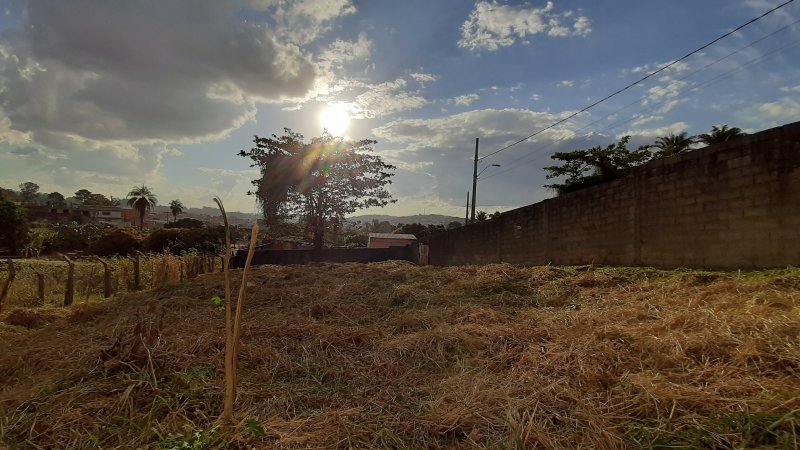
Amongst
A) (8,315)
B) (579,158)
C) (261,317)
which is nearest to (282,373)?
(261,317)

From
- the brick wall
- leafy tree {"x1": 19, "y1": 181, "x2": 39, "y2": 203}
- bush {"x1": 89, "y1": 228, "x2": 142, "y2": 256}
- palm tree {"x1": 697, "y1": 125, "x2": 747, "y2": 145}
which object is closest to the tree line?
palm tree {"x1": 697, "y1": 125, "x2": 747, "y2": 145}

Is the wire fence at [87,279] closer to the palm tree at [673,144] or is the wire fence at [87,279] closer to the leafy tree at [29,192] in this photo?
the palm tree at [673,144]

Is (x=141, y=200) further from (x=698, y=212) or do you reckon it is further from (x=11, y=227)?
(x=698, y=212)

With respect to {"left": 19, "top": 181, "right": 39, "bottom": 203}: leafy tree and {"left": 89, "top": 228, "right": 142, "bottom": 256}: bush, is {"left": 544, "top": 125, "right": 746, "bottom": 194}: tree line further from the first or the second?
{"left": 19, "top": 181, "right": 39, "bottom": 203}: leafy tree

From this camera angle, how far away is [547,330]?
3.15 meters

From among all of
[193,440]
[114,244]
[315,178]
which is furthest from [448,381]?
[114,244]

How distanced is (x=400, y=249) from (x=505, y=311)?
55.6ft

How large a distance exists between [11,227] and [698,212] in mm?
31813

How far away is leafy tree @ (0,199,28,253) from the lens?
2245 cm

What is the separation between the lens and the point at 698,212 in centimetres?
541

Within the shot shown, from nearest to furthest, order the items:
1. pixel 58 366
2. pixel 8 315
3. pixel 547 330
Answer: pixel 58 366, pixel 547 330, pixel 8 315

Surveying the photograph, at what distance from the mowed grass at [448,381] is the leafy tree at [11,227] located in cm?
2654

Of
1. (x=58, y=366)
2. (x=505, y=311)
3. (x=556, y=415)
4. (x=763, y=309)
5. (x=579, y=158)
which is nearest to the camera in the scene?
(x=556, y=415)

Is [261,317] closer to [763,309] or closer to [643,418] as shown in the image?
[643,418]
